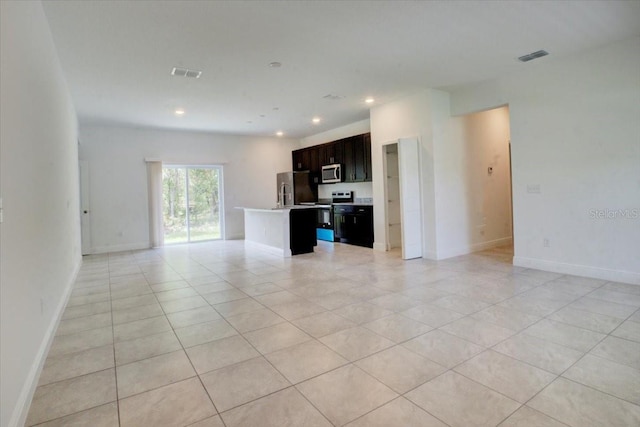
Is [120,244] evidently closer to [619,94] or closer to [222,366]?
[222,366]

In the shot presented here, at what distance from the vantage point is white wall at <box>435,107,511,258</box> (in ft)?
19.2

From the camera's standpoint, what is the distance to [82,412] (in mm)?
1914

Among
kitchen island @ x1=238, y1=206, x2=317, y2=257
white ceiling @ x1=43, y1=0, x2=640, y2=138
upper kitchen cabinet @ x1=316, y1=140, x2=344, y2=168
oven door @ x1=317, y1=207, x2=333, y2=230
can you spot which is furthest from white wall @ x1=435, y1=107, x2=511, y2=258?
oven door @ x1=317, y1=207, x2=333, y2=230

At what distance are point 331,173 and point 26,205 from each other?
Answer: 6.51m

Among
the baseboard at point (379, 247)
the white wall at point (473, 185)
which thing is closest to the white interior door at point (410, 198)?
the white wall at point (473, 185)

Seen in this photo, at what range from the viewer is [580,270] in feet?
14.8

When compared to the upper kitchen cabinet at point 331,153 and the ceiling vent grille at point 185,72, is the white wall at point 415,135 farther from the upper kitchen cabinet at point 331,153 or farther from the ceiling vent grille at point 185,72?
the ceiling vent grille at point 185,72

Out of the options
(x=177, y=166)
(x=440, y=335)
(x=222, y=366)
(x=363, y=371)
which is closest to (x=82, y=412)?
(x=222, y=366)

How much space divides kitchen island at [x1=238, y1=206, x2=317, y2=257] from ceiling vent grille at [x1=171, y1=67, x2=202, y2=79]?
107 inches

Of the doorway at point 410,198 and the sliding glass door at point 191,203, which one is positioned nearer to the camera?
the doorway at point 410,198

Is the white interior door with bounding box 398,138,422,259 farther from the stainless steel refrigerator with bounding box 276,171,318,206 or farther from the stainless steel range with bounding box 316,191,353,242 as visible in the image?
the stainless steel refrigerator with bounding box 276,171,318,206

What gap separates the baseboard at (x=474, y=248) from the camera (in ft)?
19.2

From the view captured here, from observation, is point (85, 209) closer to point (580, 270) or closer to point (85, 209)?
point (85, 209)

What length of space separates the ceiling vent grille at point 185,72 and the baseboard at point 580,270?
533 cm
